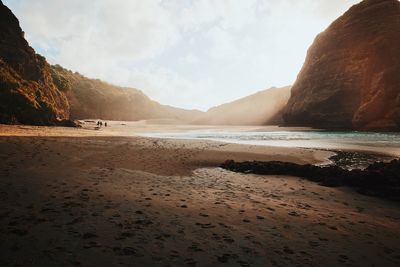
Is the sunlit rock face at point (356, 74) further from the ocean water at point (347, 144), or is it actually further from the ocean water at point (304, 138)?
the ocean water at point (347, 144)

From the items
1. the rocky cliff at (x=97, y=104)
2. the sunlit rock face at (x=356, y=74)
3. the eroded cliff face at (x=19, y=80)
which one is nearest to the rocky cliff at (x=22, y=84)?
the eroded cliff face at (x=19, y=80)

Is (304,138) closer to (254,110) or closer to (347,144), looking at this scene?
(347,144)

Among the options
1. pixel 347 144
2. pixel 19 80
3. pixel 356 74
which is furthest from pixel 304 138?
pixel 19 80

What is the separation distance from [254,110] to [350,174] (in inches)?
4738

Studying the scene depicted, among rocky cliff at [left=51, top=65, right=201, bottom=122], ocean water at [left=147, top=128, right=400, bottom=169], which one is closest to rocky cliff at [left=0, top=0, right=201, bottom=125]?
ocean water at [left=147, top=128, right=400, bottom=169]

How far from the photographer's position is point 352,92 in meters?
61.5

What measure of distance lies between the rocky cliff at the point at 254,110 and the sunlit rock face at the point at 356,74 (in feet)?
137

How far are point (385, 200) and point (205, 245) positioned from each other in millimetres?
7532

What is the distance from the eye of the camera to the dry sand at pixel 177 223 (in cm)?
375

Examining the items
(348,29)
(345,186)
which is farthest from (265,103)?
(345,186)

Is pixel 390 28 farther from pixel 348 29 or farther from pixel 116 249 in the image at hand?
pixel 116 249

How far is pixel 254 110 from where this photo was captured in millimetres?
128000

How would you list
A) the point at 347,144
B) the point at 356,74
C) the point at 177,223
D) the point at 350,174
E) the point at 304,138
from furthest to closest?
the point at 356,74, the point at 304,138, the point at 347,144, the point at 350,174, the point at 177,223

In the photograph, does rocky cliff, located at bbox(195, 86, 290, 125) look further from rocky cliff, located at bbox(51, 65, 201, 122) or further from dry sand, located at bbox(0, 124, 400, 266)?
dry sand, located at bbox(0, 124, 400, 266)
